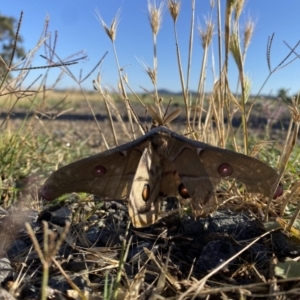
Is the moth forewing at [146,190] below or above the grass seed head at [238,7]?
below

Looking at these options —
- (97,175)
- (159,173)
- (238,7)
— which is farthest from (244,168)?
(238,7)

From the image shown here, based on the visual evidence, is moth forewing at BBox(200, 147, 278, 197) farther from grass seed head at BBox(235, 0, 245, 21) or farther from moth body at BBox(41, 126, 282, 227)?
grass seed head at BBox(235, 0, 245, 21)

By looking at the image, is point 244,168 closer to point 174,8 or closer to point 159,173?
point 159,173

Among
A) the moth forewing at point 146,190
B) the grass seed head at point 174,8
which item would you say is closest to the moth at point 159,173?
the moth forewing at point 146,190

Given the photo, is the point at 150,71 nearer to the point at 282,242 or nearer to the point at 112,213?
the point at 112,213

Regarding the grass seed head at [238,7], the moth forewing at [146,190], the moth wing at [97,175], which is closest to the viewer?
the moth forewing at [146,190]

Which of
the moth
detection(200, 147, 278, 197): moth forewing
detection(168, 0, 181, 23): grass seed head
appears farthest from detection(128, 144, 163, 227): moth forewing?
detection(168, 0, 181, 23): grass seed head

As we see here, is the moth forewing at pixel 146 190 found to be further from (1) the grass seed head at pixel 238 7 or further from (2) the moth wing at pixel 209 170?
(1) the grass seed head at pixel 238 7

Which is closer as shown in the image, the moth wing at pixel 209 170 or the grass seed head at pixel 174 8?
the moth wing at pixel 209 170
